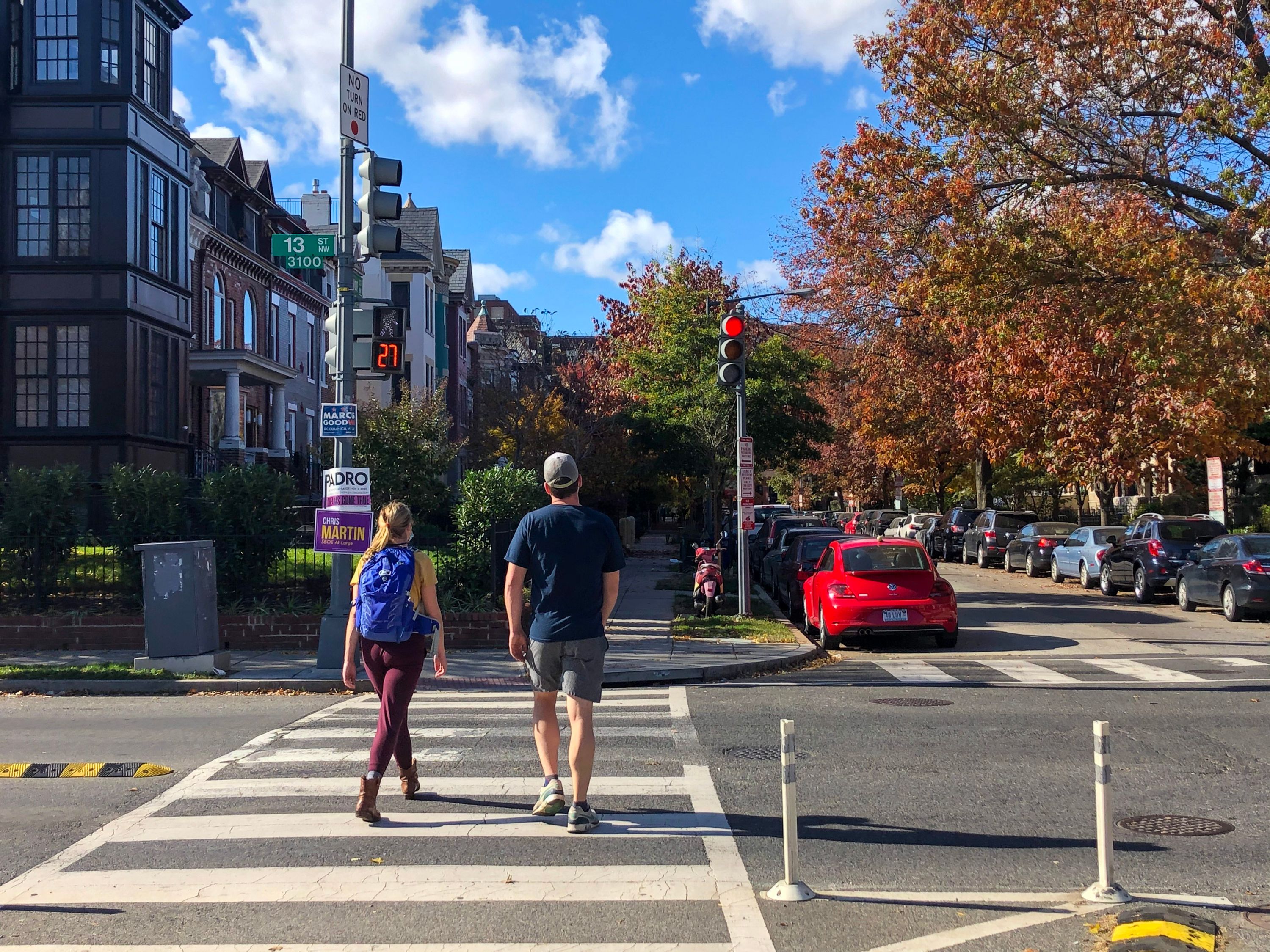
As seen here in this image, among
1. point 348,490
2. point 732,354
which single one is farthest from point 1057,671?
point 348,490

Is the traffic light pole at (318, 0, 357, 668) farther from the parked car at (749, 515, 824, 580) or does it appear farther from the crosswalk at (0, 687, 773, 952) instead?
the parked car at (749, 515, 824, 580)

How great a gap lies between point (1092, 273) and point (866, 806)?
1703 centimetres

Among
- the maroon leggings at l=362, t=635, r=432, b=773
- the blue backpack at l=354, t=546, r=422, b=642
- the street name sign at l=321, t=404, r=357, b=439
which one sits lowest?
the maroon leggings at l=362, t=635, r=432, b=773

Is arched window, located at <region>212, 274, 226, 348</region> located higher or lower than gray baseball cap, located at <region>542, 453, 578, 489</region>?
higher

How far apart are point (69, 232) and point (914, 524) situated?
3061cm

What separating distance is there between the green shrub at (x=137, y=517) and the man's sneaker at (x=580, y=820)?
11367mm

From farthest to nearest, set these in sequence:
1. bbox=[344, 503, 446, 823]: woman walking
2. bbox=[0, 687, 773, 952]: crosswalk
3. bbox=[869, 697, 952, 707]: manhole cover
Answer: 1. bbox=[869, 697, 952, 707]: manhole cover
2. bbox=[344, 503, 446, 823]: woman walking
3. bbox=[0, 687, 773, 952]: crosswalk

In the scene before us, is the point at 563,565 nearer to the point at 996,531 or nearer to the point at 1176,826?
the point at 1176,826

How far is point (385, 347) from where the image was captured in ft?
44.3

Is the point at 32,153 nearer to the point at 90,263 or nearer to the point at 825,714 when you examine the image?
the point at 90,263

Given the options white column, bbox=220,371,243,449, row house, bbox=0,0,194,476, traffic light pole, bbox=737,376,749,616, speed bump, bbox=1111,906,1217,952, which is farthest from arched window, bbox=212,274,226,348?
speed bump, bbox=1111,906,1217,952

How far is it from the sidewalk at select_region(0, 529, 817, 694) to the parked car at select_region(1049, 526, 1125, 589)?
1302 cm

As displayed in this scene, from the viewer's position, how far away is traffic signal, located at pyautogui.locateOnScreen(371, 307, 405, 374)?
13484mm

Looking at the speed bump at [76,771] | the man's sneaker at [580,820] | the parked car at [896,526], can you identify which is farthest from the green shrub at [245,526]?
the parked car at [896,526]
